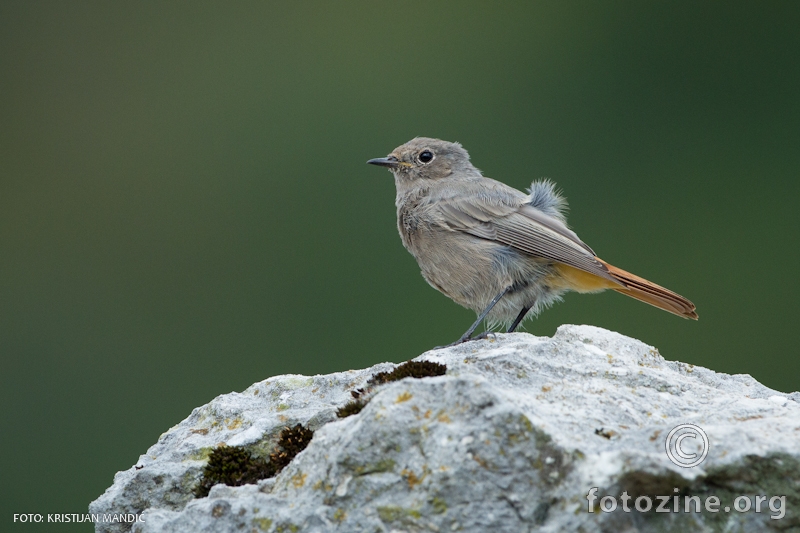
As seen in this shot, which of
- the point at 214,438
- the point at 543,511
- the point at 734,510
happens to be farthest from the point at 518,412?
the point at 214,438

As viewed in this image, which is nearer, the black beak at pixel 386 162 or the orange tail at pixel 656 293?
the orange tail at pixel 656 293

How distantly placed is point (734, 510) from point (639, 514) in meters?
0.30

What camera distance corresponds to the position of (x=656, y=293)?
5.51 metres

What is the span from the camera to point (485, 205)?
603 centimetres

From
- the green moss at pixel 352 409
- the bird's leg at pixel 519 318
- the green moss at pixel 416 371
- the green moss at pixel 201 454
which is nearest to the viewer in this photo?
the green moss at pixel 352 409

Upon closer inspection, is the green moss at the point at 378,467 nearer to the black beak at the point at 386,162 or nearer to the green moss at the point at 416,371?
the green moss at the point at 416,371

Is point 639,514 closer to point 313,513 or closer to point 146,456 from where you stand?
point 313,513

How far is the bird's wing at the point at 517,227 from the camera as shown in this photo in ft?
17.8

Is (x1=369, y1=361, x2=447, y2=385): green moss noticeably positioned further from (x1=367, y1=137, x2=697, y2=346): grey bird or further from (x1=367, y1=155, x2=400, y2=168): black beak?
(x1=367, y1=155, x2=400, y2=168): black beak

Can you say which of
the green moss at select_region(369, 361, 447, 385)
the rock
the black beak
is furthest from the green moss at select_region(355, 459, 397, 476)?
the black beak

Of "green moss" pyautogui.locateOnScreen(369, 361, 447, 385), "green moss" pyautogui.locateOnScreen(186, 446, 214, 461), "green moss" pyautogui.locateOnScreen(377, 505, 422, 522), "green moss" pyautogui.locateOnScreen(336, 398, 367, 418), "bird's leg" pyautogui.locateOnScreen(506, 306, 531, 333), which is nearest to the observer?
"green moss" pyautogui.locateOnScreen(377, 505, 422, 522)

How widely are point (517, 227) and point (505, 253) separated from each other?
26 cm

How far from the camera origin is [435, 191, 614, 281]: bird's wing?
5.42m

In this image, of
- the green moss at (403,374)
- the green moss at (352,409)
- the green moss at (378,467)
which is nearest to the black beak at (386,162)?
the green moss at (403,374)
